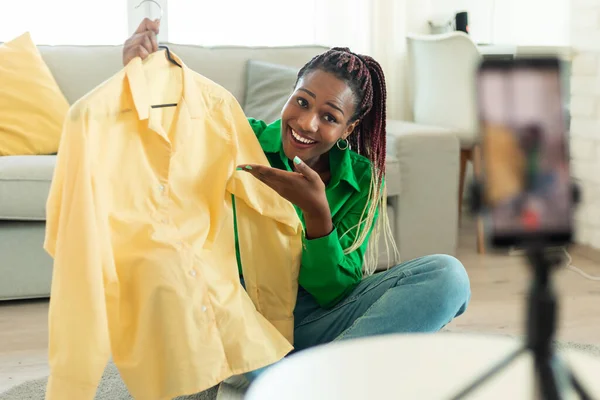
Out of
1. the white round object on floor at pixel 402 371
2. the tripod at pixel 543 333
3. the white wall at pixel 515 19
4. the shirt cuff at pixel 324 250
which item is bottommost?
the shirt cuff at pixel 324 250

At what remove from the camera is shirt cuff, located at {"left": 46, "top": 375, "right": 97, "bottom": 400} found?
1184 millimetres

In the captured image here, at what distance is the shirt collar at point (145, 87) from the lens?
1.33 m

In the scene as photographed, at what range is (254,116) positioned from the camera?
282 centimetres

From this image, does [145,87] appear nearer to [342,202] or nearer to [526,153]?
[342,202]

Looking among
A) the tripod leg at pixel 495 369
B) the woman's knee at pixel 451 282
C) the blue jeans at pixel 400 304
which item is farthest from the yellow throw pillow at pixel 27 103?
the tripod leg at pixel 495 369

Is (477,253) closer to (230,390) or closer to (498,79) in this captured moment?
(230,390)

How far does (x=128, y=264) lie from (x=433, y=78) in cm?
220

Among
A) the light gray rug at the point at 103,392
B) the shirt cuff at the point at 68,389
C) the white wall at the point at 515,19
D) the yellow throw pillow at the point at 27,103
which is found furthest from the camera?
the white wall at the point at 515,19

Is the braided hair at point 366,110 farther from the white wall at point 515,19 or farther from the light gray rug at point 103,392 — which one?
the white wall at point 515,19

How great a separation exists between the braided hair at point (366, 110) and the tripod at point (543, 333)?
1.16 meters

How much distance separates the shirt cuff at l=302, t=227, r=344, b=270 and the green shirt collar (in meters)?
0.19

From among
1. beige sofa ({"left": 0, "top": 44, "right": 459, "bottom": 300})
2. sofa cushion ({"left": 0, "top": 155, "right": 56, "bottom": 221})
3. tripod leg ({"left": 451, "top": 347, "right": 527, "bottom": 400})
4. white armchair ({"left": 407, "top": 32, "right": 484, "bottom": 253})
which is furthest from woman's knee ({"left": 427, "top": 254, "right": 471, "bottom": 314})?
white armchair ({"left": 407, "top": 32, "right": 484, "bottom": 253})

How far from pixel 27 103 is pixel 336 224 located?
1549 mm

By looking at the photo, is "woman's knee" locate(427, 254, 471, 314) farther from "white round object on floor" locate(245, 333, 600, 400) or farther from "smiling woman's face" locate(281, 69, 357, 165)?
"white round object on floor" locate(245, 333, 600, 400)
